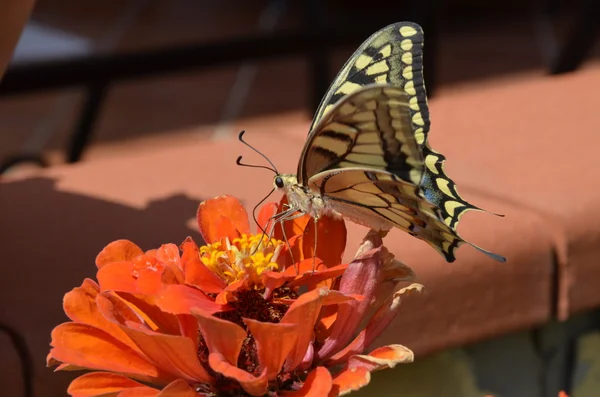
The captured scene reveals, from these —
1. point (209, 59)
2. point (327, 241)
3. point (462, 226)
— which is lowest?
point (462, 226)

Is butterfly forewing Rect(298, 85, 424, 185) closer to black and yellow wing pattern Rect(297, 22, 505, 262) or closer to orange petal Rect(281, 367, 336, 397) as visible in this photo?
black and yellow wing pattern Rect(297, 22, 505, 262)

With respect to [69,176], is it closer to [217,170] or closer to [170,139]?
[217,170]

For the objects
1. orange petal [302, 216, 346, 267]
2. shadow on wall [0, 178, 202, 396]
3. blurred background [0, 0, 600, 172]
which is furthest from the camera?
blurred background [0, 0, 600, 172]

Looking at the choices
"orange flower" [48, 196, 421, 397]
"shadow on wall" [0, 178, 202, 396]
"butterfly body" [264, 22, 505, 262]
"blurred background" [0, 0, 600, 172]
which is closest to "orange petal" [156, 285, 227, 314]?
"orange flower" [48, 196, 421, 397]

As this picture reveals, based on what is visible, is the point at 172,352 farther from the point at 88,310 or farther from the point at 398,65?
the point at 398,65

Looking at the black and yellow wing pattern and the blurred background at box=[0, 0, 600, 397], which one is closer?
the black and yellow wing pattern

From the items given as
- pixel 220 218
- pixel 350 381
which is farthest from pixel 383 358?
pixel 220 218

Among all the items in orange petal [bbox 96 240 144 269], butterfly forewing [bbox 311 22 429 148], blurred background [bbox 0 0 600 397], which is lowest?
blurred background [bbox 0 0 600 397]
